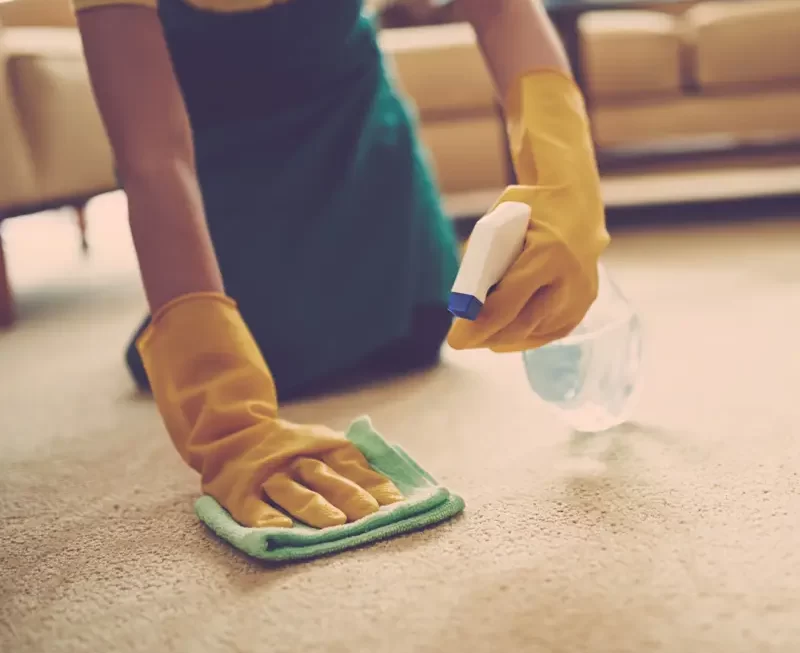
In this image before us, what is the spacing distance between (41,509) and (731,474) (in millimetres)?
530

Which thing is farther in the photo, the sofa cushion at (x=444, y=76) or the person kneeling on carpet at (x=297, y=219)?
the sofa cushion at (x=444, y=76)

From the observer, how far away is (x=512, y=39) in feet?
2.39

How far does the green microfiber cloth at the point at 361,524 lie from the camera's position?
22.6 inches

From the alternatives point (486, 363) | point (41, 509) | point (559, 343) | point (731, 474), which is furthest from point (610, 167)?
point (41, 509)

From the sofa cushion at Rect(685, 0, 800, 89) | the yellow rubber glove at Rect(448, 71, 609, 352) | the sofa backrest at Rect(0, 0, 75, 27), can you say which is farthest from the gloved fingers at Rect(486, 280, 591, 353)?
the sofa backrest at Rect(0, 0, 75, 27)

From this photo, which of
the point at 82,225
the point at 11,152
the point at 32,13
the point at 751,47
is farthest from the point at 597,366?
the point at 32,13

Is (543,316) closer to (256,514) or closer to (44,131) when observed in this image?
(256,514)

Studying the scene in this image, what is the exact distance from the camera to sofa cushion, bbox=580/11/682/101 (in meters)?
1.75

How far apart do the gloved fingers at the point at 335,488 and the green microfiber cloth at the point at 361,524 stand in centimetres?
1

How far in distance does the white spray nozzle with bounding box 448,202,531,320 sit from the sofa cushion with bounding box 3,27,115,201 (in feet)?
3.55

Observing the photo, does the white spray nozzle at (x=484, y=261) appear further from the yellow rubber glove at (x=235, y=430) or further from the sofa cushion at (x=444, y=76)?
the sofa cushion at (x=444, y=76)

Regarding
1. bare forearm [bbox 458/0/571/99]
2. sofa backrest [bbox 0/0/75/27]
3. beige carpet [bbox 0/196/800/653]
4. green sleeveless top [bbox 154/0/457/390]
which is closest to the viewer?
beige carpet [bbox 0/196/800/653]

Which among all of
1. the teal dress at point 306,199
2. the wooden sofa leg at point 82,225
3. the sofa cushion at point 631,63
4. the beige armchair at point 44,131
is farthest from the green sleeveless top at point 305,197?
the wooden sofa leg at point 82,225

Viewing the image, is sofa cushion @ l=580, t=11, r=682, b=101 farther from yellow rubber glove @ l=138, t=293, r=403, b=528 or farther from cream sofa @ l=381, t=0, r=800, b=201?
yellow rubber glove @ l=138, t=293, r=403, b=528
